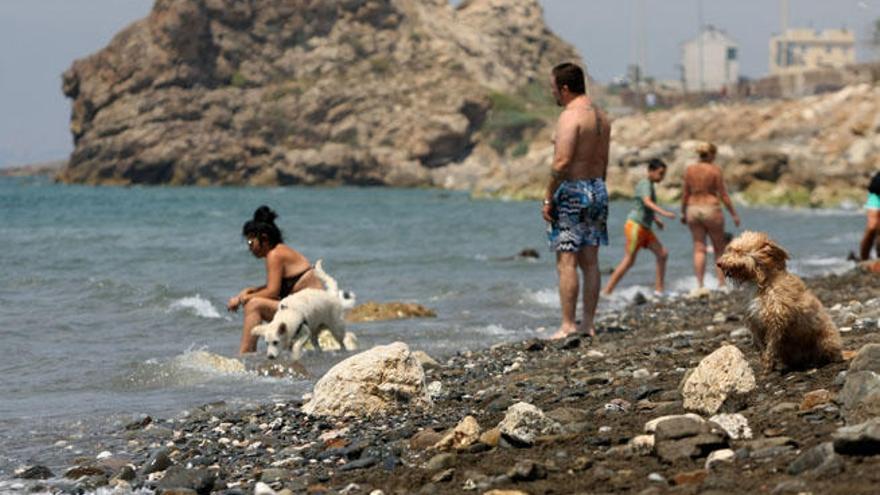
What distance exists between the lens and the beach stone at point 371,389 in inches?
290

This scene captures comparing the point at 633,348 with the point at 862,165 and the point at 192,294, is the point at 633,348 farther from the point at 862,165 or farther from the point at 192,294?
the point at 862,165

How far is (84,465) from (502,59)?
158213 millimetres

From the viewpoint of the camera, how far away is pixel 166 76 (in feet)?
445

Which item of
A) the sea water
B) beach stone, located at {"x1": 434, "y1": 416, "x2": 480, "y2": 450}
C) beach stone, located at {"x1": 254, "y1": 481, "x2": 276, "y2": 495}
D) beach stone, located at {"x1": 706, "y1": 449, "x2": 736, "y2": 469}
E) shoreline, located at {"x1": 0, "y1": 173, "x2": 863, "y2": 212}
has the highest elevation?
beach stone, located at {"x1": 706, "y1": 449, "x2": 736, "y2": 469}

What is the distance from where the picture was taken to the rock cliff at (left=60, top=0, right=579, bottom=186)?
122 metres

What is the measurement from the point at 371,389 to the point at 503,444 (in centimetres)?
183

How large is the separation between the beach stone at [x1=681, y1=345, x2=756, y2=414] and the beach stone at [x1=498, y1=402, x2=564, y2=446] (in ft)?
2.37

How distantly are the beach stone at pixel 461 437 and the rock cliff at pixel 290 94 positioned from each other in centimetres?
11077

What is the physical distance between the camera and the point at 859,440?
4555 mm

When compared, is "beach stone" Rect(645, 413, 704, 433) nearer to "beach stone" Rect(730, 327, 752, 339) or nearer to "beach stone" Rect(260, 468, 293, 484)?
"beach stone" Rect(260, 468, 293, 484)

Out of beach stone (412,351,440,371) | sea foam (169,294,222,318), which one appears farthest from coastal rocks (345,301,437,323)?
beach stone (412,351,440,371)

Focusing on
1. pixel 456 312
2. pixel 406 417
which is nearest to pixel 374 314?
pixel 456 312

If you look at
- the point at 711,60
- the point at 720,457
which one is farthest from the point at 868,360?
the point at 711,60

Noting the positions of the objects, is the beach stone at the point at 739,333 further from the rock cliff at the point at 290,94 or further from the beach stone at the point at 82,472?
the rock cliff at the point at 290,94
